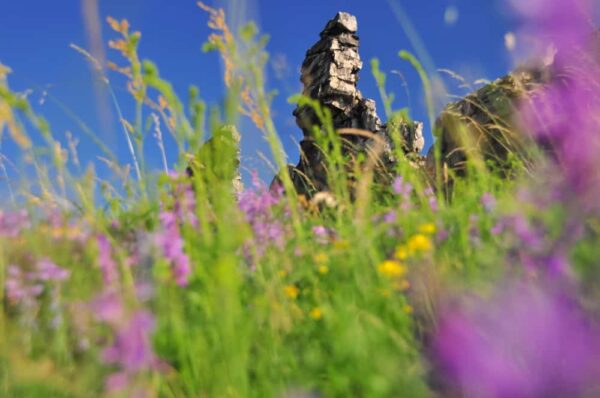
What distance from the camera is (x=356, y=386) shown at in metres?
2.02

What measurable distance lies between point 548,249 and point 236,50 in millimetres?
1704

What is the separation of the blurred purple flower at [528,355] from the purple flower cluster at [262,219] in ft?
6.79

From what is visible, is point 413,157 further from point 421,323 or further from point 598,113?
point 421,323

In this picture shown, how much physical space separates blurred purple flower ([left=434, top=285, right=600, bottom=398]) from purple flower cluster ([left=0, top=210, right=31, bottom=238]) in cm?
245

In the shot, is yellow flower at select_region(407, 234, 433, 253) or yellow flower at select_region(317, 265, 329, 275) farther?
yellow flower at select_region(317, 265, 329, 275)

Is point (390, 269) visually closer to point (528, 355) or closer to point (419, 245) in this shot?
point (419, 245)

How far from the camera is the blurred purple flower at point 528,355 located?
948mm

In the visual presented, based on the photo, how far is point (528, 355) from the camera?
990mm

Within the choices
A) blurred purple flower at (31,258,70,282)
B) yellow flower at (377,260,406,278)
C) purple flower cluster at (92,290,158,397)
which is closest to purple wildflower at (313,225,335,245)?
yellow flower at (377,260,406,278)

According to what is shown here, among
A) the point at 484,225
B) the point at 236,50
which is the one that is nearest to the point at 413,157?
the point at 484,225

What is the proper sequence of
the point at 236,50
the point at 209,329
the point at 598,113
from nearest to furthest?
the point at 209,329 < the point at 598,113 < the point at 236,50

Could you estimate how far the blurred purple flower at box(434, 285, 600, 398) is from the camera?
95 cm

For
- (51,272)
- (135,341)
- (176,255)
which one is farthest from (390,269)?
(51,272)

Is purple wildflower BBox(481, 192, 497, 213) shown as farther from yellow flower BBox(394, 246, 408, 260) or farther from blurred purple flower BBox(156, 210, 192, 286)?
blurred purple flower BBox(156, 210, 192, 286)
